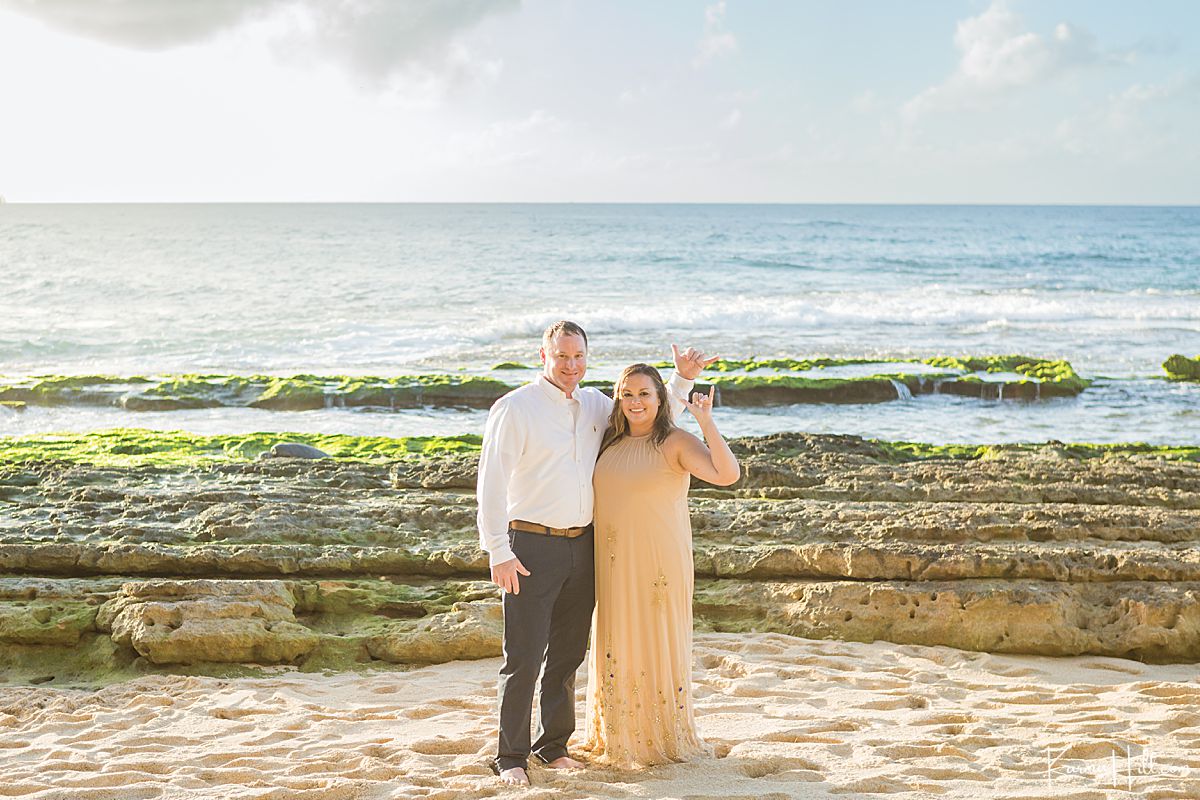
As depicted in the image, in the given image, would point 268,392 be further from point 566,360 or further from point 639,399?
point 639,399

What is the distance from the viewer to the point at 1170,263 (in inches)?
2208

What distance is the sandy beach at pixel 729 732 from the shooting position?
4758mm

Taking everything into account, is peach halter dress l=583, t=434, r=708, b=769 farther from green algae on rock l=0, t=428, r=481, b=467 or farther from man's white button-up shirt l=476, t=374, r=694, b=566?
green algae on rock l=0, t=428, r=481, b=467

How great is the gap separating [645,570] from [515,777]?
110 cm

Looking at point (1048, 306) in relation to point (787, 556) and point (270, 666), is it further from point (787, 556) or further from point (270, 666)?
point (270, 666)

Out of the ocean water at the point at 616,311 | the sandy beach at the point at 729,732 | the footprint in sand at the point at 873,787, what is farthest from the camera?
the ocean water at the point at 616,311

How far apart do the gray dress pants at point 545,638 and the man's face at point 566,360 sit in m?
0.70

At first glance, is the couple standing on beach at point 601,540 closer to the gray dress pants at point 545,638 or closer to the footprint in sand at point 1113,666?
the gray dress pants at point 545,638

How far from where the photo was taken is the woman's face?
485 centimetres

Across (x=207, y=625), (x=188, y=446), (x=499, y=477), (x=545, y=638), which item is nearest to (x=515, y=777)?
(x=545, y=638)

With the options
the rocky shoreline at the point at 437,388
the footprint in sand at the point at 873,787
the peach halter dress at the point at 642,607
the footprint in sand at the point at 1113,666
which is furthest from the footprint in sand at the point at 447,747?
the rocky shoreline at the point at 437,388

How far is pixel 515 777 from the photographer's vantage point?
15.8ft

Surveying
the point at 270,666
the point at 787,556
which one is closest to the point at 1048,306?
the point at 787,556

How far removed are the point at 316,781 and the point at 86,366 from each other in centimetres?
2277
